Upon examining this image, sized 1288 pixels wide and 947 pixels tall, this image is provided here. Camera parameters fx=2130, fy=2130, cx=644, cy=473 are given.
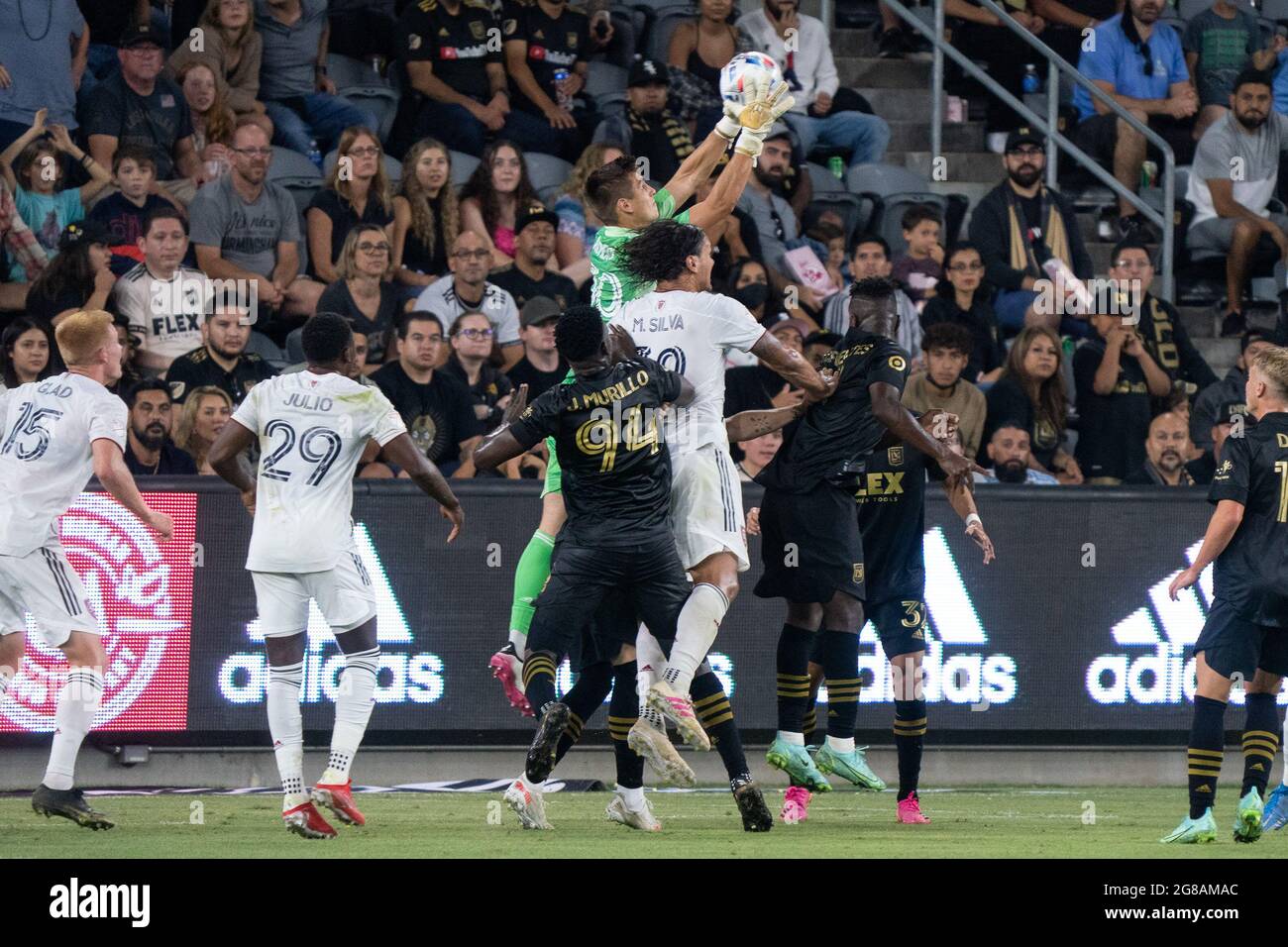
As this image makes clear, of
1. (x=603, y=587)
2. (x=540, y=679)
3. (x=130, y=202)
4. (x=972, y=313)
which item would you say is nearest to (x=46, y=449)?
(x=540, y=679)

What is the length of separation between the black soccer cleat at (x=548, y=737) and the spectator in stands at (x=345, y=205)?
6.29 meters

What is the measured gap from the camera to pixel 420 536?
1248cm

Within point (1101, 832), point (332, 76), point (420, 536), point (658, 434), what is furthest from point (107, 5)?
point (1101, 832)

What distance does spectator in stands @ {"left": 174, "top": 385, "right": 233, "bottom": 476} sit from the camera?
41.3ft

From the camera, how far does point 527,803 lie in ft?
30.9

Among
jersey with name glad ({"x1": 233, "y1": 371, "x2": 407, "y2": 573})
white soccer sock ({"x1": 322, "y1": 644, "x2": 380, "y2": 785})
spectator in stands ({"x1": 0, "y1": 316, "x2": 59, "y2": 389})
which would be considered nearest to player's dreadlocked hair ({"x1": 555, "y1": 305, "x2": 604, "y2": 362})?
jersey with name glad ({"x1": 233, "y1": 371, "x2": 407, "y2": 573})

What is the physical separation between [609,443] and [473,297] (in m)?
5.39

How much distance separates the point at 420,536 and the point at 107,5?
5.58 metres

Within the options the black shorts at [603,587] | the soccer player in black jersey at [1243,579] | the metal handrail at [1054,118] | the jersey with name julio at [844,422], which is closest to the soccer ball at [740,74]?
the jersey with name julio at [844,422]

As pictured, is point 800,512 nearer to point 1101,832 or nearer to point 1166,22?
point 1101,832

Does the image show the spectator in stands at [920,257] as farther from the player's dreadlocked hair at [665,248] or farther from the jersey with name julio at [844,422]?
the player's dreadlocked hair at [665,248]

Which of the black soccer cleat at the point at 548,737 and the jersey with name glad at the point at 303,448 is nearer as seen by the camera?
the black soccer cleat at the point at 548,737

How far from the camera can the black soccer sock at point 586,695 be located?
974cm

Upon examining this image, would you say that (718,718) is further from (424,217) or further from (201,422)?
(424,217)
